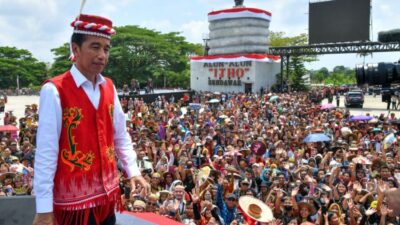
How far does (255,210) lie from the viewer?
5.48 metres

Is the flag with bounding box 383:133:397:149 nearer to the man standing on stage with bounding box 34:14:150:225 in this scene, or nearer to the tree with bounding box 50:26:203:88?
the man standing on stage with bounding box 34:14:150:225

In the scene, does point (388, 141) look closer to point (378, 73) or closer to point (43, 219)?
point (378, 73)

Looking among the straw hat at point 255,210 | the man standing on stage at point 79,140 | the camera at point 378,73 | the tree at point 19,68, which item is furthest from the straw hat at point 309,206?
the tree at point 19,68

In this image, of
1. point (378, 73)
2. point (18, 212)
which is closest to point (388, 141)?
point (378, 73)

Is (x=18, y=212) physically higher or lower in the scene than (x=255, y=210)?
higher

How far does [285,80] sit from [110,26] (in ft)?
126

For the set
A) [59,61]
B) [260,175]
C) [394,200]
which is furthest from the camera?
[59,61]

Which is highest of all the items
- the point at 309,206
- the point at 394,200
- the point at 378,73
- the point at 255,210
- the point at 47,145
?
the point at 378,73

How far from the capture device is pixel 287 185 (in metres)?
7.43

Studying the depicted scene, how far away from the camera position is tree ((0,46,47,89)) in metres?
52.1

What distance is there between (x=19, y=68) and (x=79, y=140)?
55873 mm

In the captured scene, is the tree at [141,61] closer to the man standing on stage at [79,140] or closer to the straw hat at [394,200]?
the man standing on stage at [79,140]

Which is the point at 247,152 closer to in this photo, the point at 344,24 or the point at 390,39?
the point at 390,39

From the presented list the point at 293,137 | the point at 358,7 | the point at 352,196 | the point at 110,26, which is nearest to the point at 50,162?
the point at 110,26
